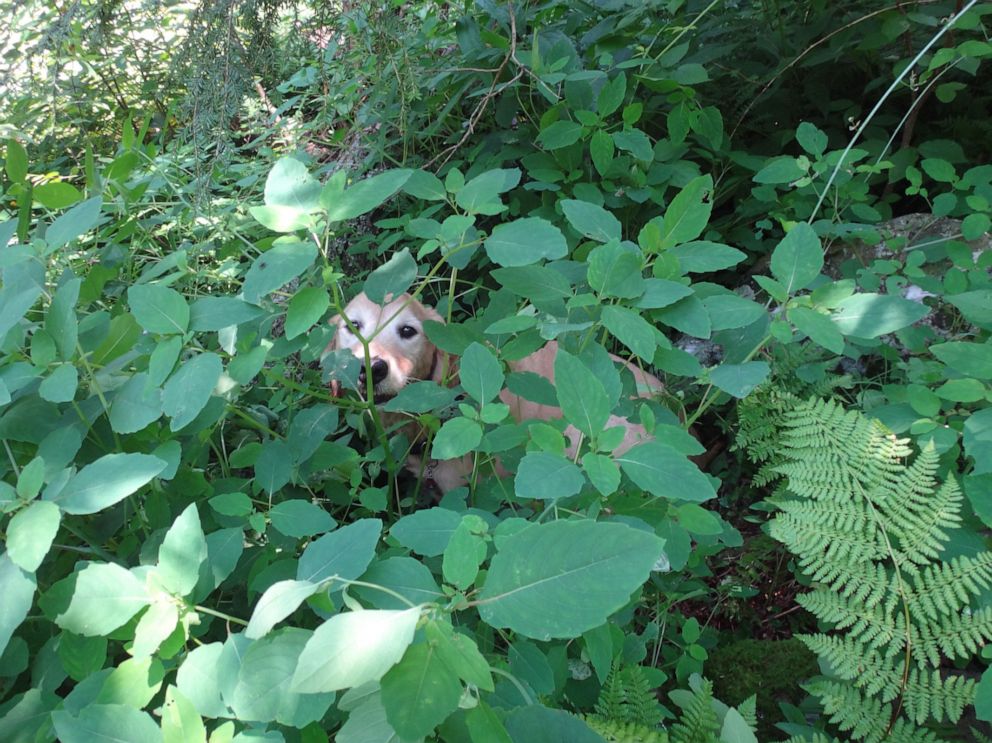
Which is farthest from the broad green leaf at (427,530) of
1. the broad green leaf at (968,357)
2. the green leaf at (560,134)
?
the green leaf at (560,134)

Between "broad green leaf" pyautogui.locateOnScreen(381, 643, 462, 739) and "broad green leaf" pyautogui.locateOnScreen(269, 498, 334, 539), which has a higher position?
"broad green leaf" pyautogui.locateOnScreen(381, 643, 462, 739)

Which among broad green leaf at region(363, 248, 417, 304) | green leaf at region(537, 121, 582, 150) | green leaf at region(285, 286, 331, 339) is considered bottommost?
green leaf at region(537, 121, 582, 150)

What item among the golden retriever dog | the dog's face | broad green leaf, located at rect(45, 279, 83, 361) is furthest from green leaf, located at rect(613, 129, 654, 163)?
broad green leaf, located at rect(45, 279, 83, 361)

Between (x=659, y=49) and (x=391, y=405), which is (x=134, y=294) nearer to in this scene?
(x=391, y=405)

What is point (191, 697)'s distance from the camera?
1.03 metres

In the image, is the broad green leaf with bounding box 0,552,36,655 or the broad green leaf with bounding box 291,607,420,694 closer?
the broad green leaf with bounding box 291,607,420,694

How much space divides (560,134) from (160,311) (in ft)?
6.63

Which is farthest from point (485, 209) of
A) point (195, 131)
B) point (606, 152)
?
point (606, 152)

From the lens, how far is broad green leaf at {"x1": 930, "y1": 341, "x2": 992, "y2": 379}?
159 cm

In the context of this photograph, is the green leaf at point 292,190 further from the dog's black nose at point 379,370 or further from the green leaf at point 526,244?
the dog's black nose at point 379,370

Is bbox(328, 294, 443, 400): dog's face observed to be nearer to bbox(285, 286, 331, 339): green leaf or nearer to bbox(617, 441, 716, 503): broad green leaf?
bbox(285, 286, 331, 339): green leaf

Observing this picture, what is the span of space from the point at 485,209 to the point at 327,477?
932mm

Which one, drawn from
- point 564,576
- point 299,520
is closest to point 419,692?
point 564,576

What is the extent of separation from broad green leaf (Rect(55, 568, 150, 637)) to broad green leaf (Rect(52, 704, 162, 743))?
114 millimetres
